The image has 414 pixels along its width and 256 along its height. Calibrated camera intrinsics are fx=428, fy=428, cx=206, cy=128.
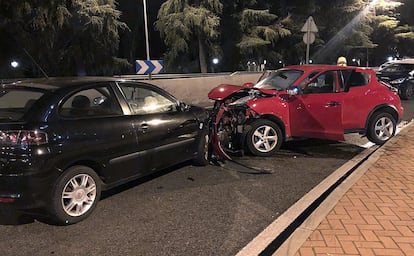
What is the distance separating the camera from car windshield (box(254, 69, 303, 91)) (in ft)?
25.9

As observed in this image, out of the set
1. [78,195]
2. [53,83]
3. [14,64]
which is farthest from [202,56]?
[78,195]

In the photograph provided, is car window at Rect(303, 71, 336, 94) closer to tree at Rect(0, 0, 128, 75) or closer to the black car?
the black car

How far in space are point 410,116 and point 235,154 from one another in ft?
23.8

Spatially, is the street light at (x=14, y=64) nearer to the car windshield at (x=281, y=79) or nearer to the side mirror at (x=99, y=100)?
the car windshield at (x=281, y=79)

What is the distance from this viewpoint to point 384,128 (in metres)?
8.25

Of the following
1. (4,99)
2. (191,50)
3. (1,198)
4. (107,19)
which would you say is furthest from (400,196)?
(191,50)

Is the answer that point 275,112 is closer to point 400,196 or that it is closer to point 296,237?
point 400,196

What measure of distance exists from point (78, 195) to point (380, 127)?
602 cm

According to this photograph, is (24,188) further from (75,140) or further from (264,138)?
(264,138)

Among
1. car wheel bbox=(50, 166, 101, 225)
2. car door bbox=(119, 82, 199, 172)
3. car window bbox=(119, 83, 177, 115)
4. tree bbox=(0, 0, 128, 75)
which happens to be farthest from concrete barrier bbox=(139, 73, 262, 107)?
tree bbox=(0, 0, 128, 75)

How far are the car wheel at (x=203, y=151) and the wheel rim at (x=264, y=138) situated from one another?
3.46 ft

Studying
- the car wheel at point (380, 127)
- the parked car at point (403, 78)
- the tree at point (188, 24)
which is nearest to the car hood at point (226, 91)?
the car wheel at point (380, 127)

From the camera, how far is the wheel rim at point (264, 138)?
7410mm

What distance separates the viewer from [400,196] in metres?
5.07
